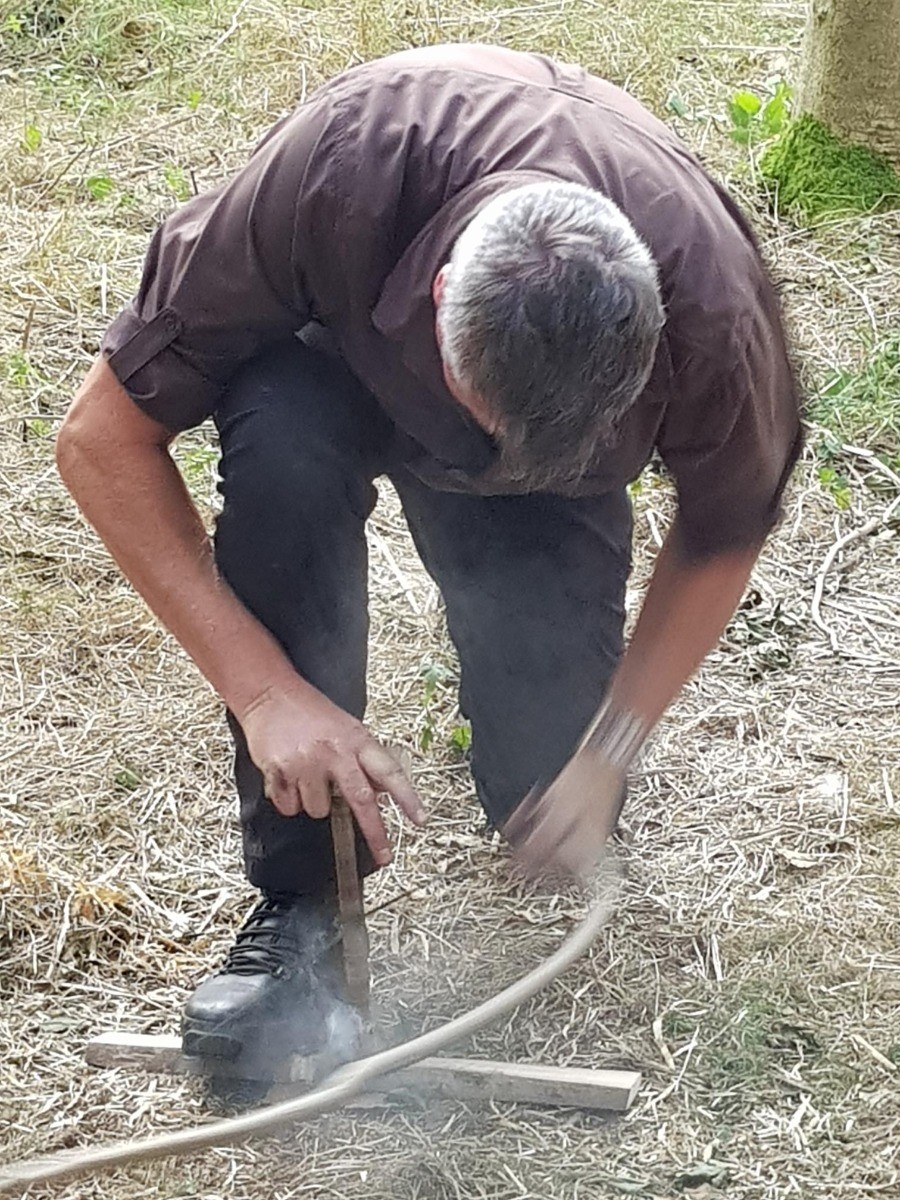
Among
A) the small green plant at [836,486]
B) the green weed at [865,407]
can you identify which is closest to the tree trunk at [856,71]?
the green weed at [865,407]

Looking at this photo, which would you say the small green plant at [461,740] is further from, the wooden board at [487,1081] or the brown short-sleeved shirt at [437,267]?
the brown short-sleeved shirt at [437,267]

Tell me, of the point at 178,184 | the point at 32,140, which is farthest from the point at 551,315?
the point at 32,140

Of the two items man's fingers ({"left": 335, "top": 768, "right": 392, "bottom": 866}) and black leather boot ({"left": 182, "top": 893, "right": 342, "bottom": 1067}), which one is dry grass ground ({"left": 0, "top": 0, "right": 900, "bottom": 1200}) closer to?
black leather boot ({"left": 182, "top": 893, "right": 342, "bottom": 1067})

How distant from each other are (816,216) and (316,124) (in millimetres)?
2393

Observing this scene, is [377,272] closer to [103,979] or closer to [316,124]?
[316,124]

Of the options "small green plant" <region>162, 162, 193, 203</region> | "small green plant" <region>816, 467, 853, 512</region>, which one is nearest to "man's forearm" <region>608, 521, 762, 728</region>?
"small green plant" <region>816, 467, 853, 512</region>

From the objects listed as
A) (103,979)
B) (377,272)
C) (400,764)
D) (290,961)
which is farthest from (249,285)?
(103,979)

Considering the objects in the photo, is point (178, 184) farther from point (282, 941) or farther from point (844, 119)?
point (282, 941)

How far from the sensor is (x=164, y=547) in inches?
63.8

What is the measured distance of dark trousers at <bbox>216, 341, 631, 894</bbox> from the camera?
1686 millimetres

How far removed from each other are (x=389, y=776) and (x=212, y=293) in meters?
0.48

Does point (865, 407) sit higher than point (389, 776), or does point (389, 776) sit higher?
point (389, 776)

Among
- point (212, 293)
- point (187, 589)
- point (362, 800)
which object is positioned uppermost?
point (212, 293)

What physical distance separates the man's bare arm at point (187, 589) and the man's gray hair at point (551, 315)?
40cm
